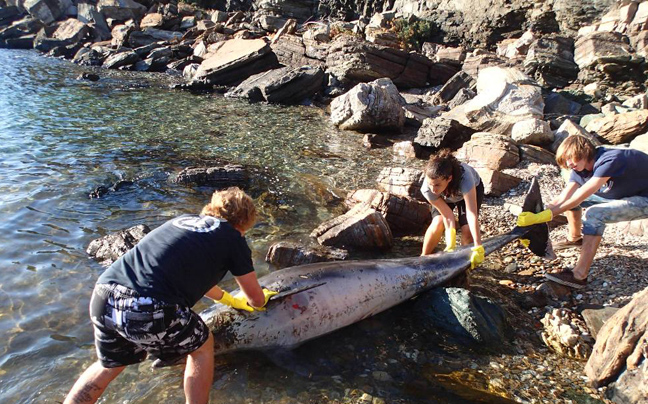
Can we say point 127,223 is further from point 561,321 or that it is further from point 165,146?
point 561,321

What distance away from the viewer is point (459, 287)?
514 cm

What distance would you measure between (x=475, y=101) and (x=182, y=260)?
1045 centimetres

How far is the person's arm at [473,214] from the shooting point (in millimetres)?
5043

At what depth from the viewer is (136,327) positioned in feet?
9.61

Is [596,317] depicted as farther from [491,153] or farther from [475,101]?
[475,101]

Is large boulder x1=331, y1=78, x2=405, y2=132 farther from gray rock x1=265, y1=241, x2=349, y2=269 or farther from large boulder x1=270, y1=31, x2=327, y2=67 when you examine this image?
gray rock x1=265, y1=241, x2=349, y2=269

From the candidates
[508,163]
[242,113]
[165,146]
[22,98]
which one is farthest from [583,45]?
[22,98]

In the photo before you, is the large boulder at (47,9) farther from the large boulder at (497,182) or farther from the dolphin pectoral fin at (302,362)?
the dolphin pectoral fin at (302,362)

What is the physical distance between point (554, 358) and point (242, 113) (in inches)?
493

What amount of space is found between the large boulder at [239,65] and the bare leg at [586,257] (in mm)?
16639

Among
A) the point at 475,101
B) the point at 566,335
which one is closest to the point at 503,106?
the point at 475,101

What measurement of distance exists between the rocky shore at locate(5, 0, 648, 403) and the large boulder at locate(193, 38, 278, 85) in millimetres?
61

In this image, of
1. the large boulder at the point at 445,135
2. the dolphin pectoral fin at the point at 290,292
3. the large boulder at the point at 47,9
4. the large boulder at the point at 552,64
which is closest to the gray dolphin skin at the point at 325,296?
the dolphin pectoral fin at the point at 290,292

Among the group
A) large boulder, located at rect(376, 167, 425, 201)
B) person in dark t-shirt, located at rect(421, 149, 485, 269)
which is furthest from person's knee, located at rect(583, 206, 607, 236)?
large boulder, located at rect(376, 167, 425, 201)
